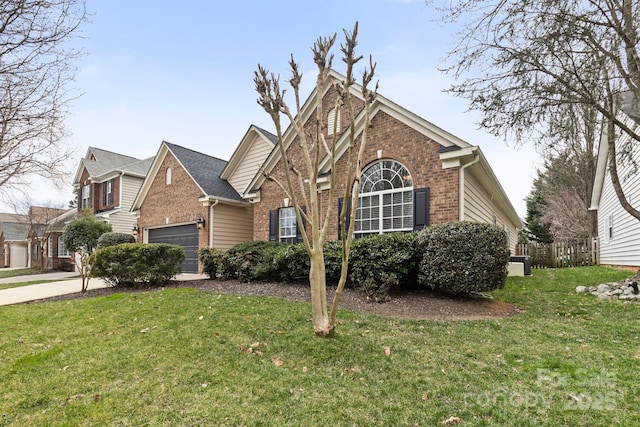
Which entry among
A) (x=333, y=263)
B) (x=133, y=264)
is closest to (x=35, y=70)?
(x=133, y=264)

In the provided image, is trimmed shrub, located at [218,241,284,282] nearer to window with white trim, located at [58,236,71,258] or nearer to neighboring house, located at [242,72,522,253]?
neighboring house, located at [242,72,522,253]

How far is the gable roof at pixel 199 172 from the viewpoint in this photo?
45.8ft

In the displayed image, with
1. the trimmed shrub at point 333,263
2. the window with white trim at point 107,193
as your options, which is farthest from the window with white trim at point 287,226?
the window with white trim at point 107,193

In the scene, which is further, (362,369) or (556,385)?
(362,369)

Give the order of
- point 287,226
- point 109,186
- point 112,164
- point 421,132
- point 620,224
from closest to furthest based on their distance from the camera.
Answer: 1. point 421,132
2. point 287,226
3. point 620,224
4. point 109,186
5. point 112,164

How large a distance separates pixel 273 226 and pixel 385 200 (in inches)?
169

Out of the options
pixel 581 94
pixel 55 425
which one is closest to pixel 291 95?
pixel 55 425

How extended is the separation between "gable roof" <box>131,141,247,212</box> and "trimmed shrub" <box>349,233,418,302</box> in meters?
7.84

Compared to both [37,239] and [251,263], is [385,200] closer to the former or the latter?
[251,263]

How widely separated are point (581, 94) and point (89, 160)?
26.4 meters

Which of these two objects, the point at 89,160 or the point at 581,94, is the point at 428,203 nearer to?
the point at 581,94

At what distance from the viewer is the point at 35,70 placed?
20.1 ft

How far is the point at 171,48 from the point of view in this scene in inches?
440

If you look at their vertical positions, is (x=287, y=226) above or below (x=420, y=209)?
below
